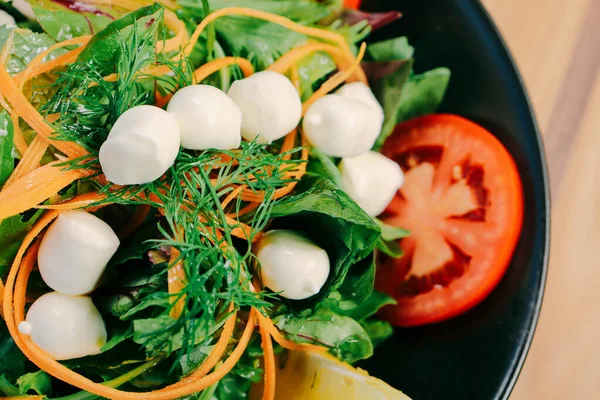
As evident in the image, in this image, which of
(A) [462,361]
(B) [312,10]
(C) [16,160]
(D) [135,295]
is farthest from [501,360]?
(C) [16,160]

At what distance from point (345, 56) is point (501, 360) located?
700 mm

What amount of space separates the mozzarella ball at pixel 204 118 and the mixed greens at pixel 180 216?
0.09ft

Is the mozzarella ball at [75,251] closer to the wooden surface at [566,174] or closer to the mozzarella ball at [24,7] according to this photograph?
the mozzarella ball at [24,7]

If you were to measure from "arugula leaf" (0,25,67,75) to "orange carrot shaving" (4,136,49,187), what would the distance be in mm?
197

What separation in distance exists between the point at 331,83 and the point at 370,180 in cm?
22

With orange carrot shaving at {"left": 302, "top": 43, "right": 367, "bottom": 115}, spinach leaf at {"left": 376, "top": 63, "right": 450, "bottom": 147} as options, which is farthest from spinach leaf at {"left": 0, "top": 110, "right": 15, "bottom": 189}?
spinach leaf at {"left": 376, "top": 63, "right": 450, "bottom": 147}

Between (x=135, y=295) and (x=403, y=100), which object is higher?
(x=403, y=100)

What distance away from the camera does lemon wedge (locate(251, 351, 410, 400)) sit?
3.31 ft

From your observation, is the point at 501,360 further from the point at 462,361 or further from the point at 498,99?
the point at 498,99

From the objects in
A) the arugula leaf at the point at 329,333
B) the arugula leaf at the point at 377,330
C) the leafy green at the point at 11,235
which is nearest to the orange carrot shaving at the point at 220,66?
the leafy green at the point at 11,235

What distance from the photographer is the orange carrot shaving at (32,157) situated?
0.93 m

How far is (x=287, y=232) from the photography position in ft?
3.36

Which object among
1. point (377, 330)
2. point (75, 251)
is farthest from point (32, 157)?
point (377, 330)

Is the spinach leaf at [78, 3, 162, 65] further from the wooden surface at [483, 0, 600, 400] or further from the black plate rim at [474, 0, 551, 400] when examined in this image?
the wooden surface at [483, 0, 600, 400]
